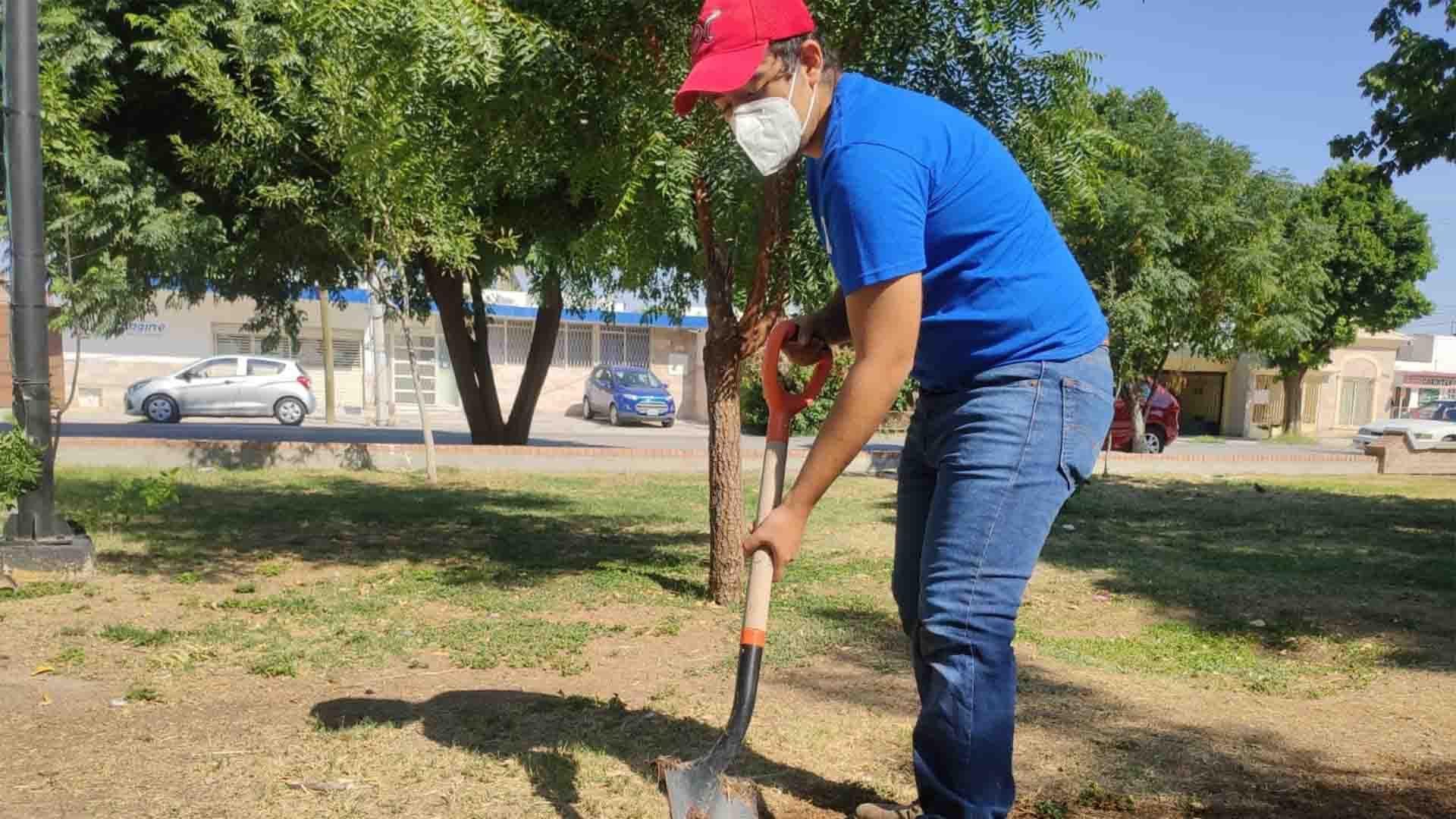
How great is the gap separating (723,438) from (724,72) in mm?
3683

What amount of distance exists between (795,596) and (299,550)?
11.3ft

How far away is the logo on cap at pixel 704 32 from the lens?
2.24m

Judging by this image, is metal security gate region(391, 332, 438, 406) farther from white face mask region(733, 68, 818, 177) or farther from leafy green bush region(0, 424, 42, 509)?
white face mask region(733, 68, 818, 177)

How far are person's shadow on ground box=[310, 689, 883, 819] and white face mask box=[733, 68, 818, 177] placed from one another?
1.64 m

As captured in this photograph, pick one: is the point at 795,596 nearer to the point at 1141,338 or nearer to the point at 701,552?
the point at 701,552

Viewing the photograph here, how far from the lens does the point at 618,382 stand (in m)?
30.5

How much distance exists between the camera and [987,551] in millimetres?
2250

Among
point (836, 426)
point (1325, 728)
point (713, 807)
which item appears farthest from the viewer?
point (1325, 728)

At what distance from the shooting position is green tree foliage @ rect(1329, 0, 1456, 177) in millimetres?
9664

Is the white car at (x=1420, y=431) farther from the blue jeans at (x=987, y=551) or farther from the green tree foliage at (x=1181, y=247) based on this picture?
the blue jeans at (x=987, y=551)

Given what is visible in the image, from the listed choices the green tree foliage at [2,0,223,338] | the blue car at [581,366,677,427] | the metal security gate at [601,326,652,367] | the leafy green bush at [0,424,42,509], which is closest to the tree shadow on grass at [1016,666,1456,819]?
the leafy green bush at [0,424,42,509]

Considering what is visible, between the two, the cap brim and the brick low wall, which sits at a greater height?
the cap brim

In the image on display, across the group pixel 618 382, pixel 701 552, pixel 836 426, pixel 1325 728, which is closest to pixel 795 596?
pixel 701 552

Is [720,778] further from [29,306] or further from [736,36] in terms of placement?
[29,306]
